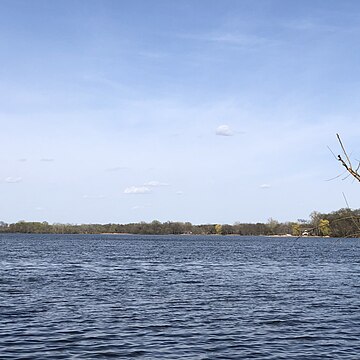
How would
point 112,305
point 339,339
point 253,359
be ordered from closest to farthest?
point 253,359
point 339,339
point 112,305

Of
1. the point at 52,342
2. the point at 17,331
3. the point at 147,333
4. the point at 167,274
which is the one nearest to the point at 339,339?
the point at 147,333

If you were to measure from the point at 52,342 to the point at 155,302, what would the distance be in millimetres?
11540

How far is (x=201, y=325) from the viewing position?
25266 mm

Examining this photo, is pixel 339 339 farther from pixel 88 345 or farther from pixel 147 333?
pixel 88 345

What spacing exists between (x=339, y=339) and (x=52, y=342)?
41.4 feet

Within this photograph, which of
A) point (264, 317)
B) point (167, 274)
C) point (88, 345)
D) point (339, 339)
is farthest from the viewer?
point (167, 274)

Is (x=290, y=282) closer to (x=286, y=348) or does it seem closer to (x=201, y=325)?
(x=201, y=325)

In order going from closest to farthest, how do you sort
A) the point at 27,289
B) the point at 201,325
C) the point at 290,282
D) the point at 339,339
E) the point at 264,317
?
1. the point at 339,339
2. the point at 201,325
3. the point at 264,317
4. the point at 27,289
5. the point at 290,282

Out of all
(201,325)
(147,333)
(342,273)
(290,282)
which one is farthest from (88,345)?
(342,273)

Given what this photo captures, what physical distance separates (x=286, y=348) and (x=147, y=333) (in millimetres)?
6330

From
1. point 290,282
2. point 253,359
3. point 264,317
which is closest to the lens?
point 253,359

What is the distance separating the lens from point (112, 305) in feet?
101

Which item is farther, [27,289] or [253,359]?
[27,289]

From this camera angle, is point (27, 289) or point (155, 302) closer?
point (155, 302)
